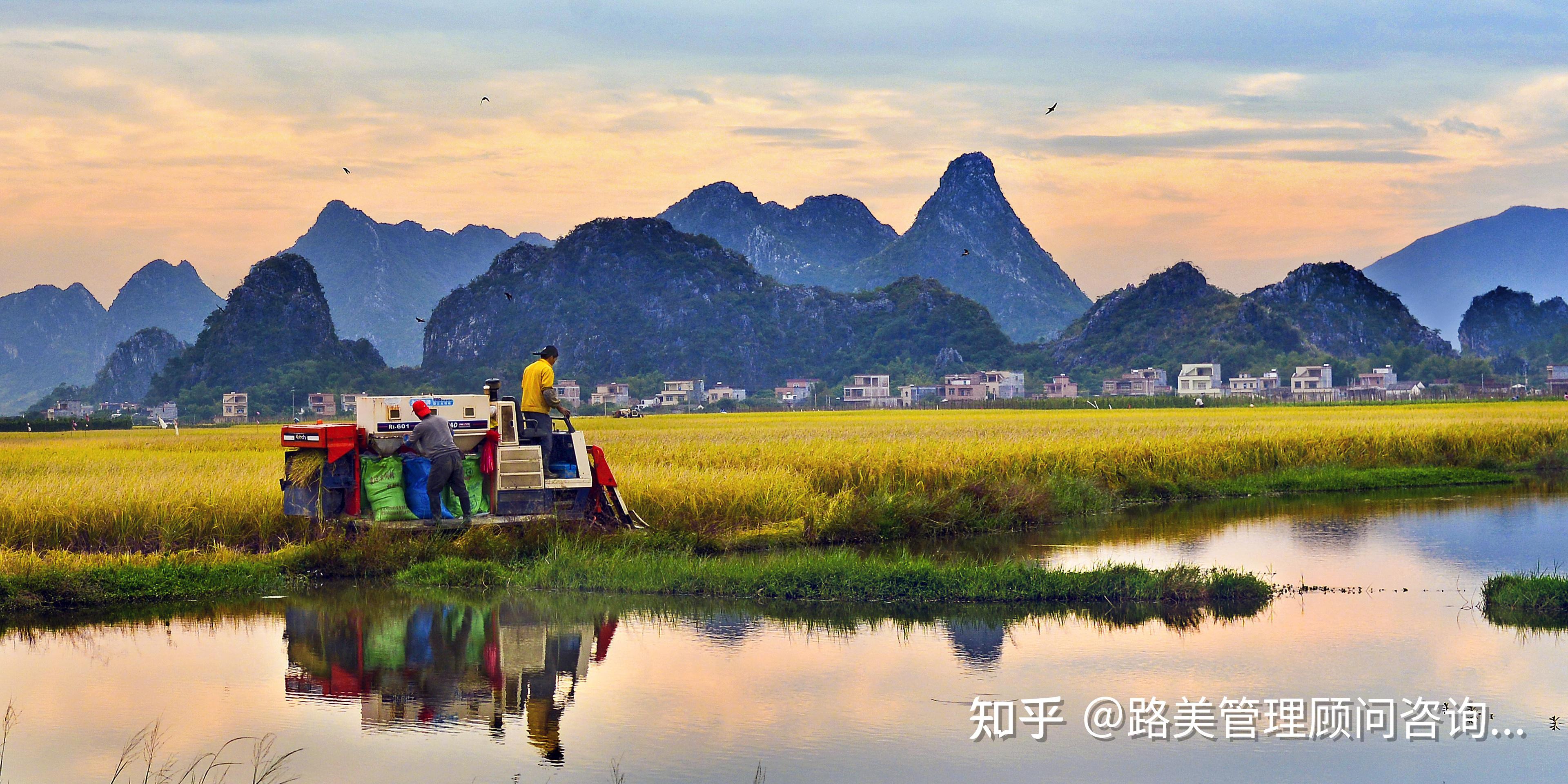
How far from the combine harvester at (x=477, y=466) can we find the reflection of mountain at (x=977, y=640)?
15.8 feet

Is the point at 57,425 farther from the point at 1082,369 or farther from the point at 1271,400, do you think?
the point at 1082,369

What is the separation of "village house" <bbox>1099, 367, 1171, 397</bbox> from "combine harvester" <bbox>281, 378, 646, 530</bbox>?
14366cm

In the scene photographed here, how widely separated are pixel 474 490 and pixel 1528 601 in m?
10.3

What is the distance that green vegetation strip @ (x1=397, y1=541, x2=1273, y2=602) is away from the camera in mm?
12734

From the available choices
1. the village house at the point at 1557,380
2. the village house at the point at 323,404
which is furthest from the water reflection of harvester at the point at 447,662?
the village house at the point at 323,404

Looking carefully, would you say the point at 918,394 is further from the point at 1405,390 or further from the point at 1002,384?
the point at 1405,390

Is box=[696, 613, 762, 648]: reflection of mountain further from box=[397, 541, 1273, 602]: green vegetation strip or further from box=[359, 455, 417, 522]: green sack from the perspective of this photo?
box=[359, 455, 417, 522]: green sack

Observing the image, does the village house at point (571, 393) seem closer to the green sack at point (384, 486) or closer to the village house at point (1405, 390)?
the village house at point (1405, 390)

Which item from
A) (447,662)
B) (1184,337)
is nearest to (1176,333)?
(1184,337)

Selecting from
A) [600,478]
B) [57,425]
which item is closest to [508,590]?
[600,478]

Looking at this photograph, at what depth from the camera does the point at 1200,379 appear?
153 m

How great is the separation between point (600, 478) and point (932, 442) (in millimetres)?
12415

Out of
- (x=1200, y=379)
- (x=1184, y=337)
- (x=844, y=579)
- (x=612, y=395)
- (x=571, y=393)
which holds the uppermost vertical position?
(x=1184, y=337)

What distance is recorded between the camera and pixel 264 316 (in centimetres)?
18112
